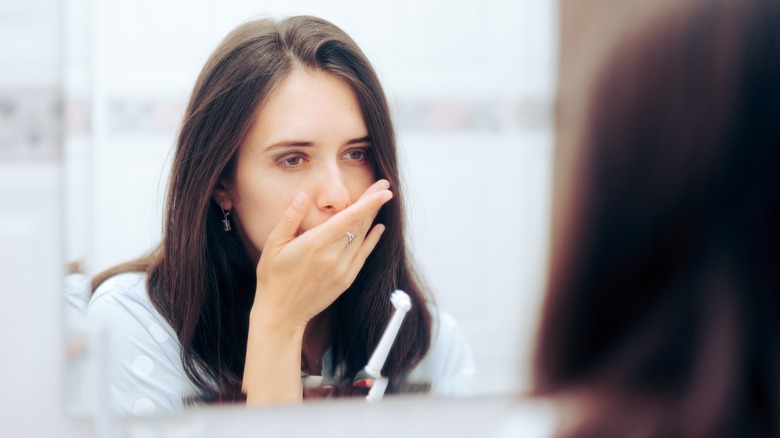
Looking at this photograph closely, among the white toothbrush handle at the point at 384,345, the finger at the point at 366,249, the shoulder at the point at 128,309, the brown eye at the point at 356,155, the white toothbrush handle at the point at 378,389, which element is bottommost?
the white toothbrush handle at the point at 378,389

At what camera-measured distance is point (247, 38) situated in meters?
0.63

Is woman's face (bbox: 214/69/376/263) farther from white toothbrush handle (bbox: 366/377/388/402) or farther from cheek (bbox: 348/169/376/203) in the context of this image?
white toothbrush handle (bbox: 366/377/388/402)

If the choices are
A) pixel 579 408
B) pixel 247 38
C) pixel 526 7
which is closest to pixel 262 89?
pixel 247 38

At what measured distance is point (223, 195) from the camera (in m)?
0.64

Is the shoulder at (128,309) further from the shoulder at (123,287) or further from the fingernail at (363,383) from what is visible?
the fingernail at (363,383)

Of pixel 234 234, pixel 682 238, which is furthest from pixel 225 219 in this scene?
pixel 682 238

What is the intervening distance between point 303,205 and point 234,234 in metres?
0.07

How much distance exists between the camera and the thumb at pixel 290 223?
25.3 inches

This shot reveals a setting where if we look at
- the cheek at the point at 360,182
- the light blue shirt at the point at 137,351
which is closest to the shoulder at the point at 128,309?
the light blue shirt at the point at 137,351

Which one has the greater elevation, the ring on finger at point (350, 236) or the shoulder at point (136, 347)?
the ring on finger at point (350, 236)

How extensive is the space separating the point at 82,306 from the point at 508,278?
413 millimetres

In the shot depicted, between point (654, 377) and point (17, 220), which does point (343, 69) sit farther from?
point (654, 377)

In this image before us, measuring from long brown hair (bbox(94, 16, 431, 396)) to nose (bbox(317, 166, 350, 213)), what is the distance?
0.14 ft

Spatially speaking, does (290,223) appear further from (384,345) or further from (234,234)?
(384,345)
